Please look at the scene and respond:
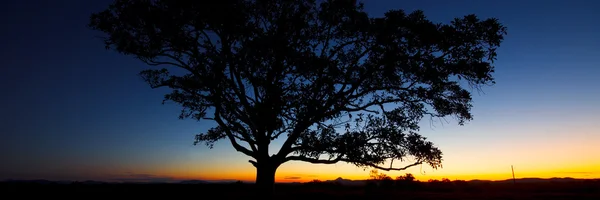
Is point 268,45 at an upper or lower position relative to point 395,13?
lower

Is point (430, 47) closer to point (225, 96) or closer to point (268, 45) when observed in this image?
point (268, 45)

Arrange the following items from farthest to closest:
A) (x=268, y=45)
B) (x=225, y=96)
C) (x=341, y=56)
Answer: (x=225, y=96)
(x=341, y=56)
(x=268, y=45)

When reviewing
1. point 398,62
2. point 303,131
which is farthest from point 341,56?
point 303,131

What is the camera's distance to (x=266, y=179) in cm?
1845

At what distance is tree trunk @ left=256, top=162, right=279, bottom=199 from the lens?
60.1 feet

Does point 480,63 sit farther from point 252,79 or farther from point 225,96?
point 225,96

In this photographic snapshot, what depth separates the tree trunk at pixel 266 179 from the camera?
A: 18328 mm

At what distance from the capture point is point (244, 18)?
57.6ft

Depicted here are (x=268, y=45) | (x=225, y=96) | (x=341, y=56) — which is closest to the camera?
(x=268, y=45)

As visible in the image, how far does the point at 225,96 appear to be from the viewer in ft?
61.3

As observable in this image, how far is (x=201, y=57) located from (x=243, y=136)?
14.2 ft

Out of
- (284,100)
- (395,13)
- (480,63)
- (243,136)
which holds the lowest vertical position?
(243,136)

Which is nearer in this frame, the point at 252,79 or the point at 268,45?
the point at 268,45

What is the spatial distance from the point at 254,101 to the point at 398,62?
680 cm
